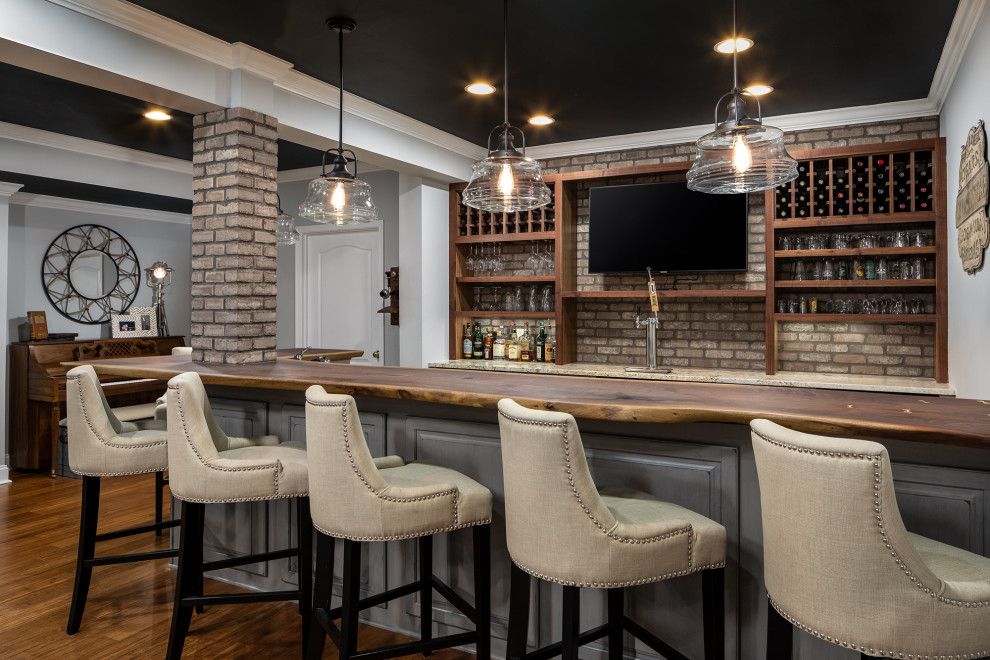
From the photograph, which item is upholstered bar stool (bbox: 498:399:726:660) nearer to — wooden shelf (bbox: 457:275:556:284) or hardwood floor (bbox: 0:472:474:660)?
hardwood floor (bbox: 0:472:474:660)

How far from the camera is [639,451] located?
209 centimetres

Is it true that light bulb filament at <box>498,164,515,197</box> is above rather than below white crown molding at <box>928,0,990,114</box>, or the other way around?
below

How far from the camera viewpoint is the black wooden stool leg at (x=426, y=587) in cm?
228

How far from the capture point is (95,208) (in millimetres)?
6383

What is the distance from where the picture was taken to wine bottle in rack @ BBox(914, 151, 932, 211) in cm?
400

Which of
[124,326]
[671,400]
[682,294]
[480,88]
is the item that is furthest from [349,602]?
[124,326]

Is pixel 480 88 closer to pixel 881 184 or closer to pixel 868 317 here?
pixel 881 184

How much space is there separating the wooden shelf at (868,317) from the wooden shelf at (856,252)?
1.23 feet

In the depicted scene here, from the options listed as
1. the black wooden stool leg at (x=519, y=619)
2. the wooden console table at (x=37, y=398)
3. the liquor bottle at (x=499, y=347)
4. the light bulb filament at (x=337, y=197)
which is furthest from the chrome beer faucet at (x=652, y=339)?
the wooden console table at (x=37, y=398)

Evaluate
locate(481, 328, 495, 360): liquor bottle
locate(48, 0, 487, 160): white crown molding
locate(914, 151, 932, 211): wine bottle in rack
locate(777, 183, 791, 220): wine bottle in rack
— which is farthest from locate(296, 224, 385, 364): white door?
locate(914, 151, 932, 211): wine bottle in rack

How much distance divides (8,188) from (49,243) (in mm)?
976

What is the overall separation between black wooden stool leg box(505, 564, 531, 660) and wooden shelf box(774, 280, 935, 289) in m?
3.22

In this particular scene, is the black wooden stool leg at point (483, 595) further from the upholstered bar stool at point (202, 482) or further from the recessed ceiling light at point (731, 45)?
the recessed ceiling light at point (731, 45)

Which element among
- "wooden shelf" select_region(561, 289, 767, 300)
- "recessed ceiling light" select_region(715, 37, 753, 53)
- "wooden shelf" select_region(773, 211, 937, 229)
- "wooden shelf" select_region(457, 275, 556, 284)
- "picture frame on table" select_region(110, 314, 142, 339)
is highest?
"recessed ceiling light" select_region(715, 37, 753, 53)
